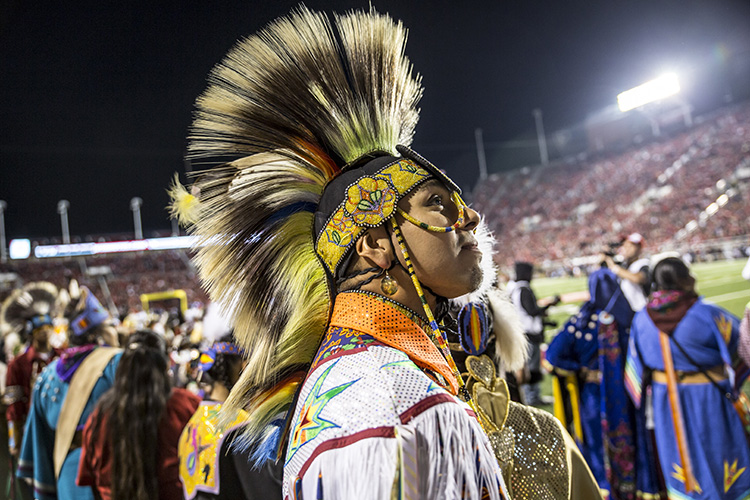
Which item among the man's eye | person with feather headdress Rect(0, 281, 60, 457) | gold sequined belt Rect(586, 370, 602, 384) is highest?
the man's eye

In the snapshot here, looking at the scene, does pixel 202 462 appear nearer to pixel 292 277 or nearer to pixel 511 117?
pixel 292 277

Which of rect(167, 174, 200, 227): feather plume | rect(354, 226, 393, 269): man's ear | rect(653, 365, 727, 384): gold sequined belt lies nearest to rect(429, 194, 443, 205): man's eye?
rect(354, 226, 393, 269): man's ear

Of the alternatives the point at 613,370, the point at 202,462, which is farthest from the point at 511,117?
the point at 202,462

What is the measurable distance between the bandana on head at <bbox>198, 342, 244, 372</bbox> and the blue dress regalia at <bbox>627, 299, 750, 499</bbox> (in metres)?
3.12

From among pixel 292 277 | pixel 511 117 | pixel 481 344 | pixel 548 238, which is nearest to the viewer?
pixel 292 277

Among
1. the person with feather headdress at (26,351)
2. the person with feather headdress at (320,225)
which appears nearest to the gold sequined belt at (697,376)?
the person with feather headdress at (320,225)

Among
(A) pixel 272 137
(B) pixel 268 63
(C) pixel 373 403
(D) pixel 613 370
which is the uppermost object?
(B) pixel 268 63

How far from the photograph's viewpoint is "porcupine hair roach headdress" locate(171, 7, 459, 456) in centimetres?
148

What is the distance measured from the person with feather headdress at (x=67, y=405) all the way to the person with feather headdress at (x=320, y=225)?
2692mm

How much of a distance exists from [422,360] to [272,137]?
0.80 m

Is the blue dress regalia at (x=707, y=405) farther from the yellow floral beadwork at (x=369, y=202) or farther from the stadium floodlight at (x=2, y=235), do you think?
the stadium floodlight at (x=2, y=235)

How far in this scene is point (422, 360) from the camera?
4.15ft

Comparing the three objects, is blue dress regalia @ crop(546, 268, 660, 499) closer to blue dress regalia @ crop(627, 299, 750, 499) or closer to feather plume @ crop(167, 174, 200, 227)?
blue dress regalia @ crop(627, 299, 750, 499)

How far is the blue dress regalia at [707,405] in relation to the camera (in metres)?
3.69
